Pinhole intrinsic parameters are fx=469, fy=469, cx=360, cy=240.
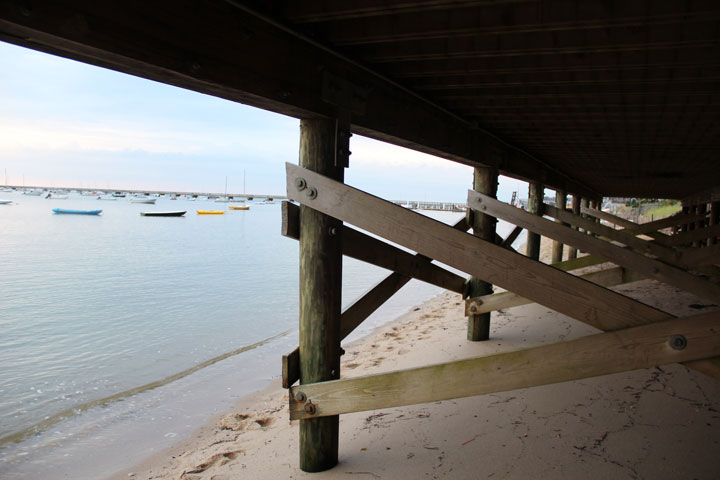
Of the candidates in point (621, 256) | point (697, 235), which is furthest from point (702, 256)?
point (621, 256)

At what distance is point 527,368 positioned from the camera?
2.34 meters

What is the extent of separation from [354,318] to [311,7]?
210cm

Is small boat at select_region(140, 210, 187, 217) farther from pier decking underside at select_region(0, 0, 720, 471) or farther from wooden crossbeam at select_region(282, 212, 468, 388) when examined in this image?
pier decking underside at select_region(0, 0, 720, 471)

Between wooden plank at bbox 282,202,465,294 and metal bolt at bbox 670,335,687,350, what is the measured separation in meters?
1.64

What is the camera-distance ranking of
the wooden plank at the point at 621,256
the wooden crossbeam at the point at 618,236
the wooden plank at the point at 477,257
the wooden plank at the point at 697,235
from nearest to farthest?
1. the wooden plank at the point at 477,257
2. the wooden plank at the point at 621,256
3. the wooden crossbeam at the point at 618,236
4. the wooden plank at the point at 697,235

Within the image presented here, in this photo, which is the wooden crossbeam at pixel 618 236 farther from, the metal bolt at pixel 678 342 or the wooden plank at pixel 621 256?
the metal bolt at pixel 678 342

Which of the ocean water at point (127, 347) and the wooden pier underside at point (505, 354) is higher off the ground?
the wooden pier underside at point (505, 354)

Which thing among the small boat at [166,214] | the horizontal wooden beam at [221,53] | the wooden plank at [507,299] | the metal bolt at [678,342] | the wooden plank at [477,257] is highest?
the horizontal wooden beam at [221,53]

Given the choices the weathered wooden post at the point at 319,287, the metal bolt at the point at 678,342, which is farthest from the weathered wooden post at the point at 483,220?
the metal bolt at the point at 678,342

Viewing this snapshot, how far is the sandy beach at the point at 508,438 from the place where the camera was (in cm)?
308

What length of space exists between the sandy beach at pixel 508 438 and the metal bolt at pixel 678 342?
129 centimetres

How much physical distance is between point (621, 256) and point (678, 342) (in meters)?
2.48

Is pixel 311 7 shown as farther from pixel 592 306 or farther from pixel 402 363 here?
pixel 402 363

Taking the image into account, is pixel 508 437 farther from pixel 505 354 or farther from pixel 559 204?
pixel 559 204
